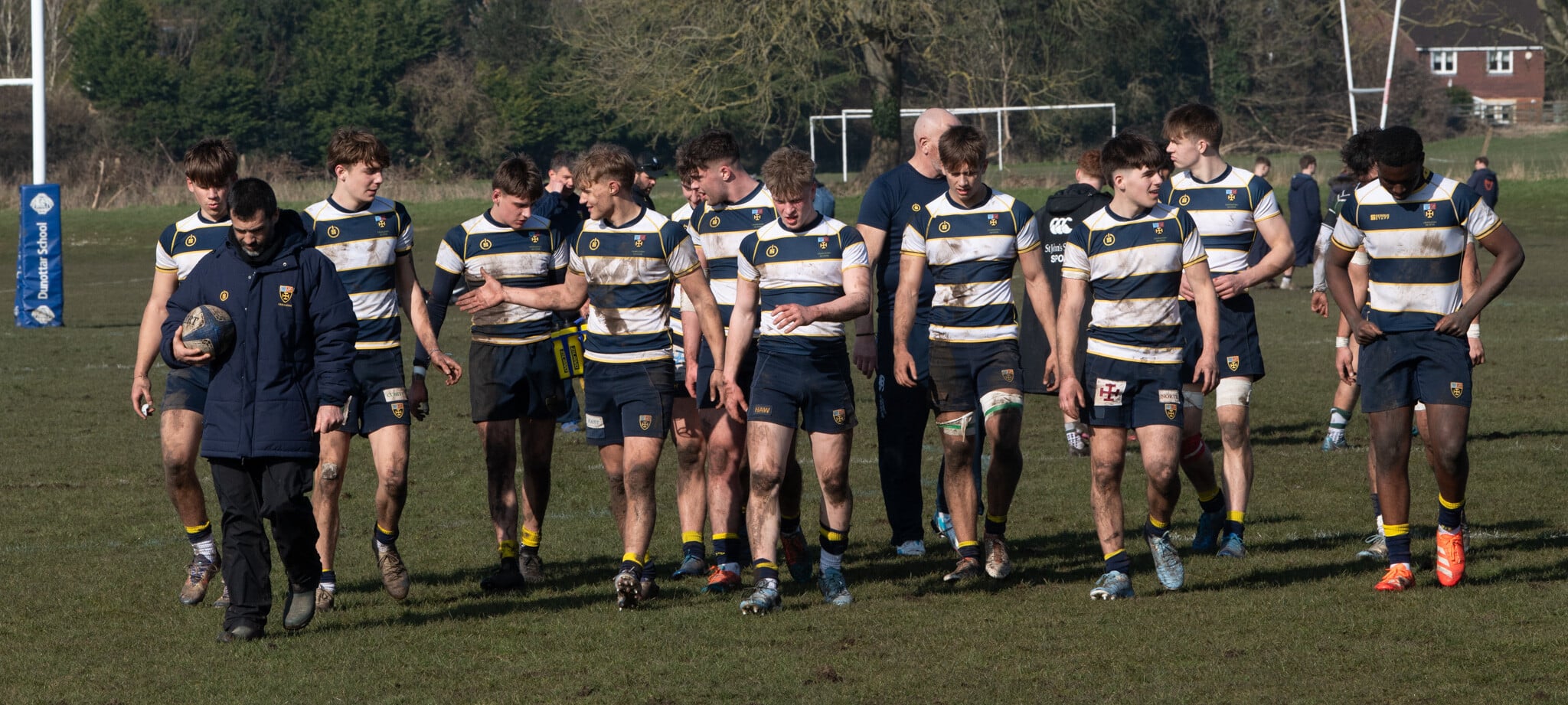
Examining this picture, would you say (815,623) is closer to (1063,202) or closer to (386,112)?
(1063,202)

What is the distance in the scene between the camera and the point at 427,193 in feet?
175

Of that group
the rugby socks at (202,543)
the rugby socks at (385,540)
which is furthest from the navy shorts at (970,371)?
the rugby socks at (202,543)

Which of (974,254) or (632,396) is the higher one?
(974,254)

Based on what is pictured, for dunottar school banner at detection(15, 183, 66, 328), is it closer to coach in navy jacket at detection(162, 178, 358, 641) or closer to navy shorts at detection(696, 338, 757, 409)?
navy shorts at detection(696, 338, 757, 409)

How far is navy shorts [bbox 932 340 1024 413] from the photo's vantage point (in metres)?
7.52

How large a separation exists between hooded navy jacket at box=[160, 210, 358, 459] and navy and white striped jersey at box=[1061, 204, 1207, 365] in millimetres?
3060

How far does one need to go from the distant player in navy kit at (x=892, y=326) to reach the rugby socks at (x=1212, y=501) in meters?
1.14

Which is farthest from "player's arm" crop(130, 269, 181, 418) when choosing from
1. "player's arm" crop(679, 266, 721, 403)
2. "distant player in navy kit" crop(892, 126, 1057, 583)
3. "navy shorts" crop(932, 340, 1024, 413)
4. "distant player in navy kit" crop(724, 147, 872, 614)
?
"navy shorts" crop(932, 340, 1024, 413)

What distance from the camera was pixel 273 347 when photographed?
257 inches

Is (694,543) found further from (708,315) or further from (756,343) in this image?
(708,315)

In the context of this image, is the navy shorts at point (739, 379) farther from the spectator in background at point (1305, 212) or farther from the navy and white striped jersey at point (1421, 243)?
the spectator in background at point (1305, 212)

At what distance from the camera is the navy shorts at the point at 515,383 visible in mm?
7953

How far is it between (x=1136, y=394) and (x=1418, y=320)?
49.2 inches

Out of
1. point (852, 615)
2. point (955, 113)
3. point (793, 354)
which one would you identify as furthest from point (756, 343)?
point (955, 113)
